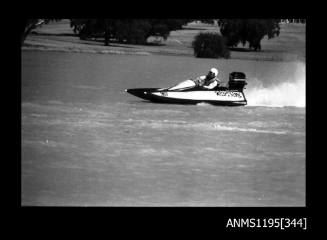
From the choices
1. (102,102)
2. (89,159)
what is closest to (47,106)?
(102,102)

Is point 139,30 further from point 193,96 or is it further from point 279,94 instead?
point 279,94

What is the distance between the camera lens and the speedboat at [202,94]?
1279cm

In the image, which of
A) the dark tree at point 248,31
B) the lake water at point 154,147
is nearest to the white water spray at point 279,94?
the lake water at point 154,147

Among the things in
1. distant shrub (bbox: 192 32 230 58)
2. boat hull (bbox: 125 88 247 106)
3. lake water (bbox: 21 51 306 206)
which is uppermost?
distant shrub (bbox: 192 32 230 58)

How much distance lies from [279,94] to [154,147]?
17.7 ft

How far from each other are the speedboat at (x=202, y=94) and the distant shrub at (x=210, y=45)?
1.03 m

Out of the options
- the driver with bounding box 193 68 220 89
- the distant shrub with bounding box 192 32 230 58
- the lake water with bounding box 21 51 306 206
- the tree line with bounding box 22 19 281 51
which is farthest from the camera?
the distant shrub with bounding box 192 32 230 58

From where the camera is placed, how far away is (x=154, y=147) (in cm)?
900

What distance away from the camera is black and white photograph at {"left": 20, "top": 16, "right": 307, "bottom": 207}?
23.3ft

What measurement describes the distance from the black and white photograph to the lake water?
0.02 meters

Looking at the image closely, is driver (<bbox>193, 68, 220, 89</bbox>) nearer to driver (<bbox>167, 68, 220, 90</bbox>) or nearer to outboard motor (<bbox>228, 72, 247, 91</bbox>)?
driver (<bbox>167, 68, 220, 90</bbox>)

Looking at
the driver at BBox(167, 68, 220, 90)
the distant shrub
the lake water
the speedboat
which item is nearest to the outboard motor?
the speedboat

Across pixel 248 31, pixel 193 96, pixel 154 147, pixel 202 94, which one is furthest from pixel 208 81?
pixel 154 147

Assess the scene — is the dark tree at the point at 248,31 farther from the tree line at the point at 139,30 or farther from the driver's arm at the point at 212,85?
the driver's arm at the point at 212,85
